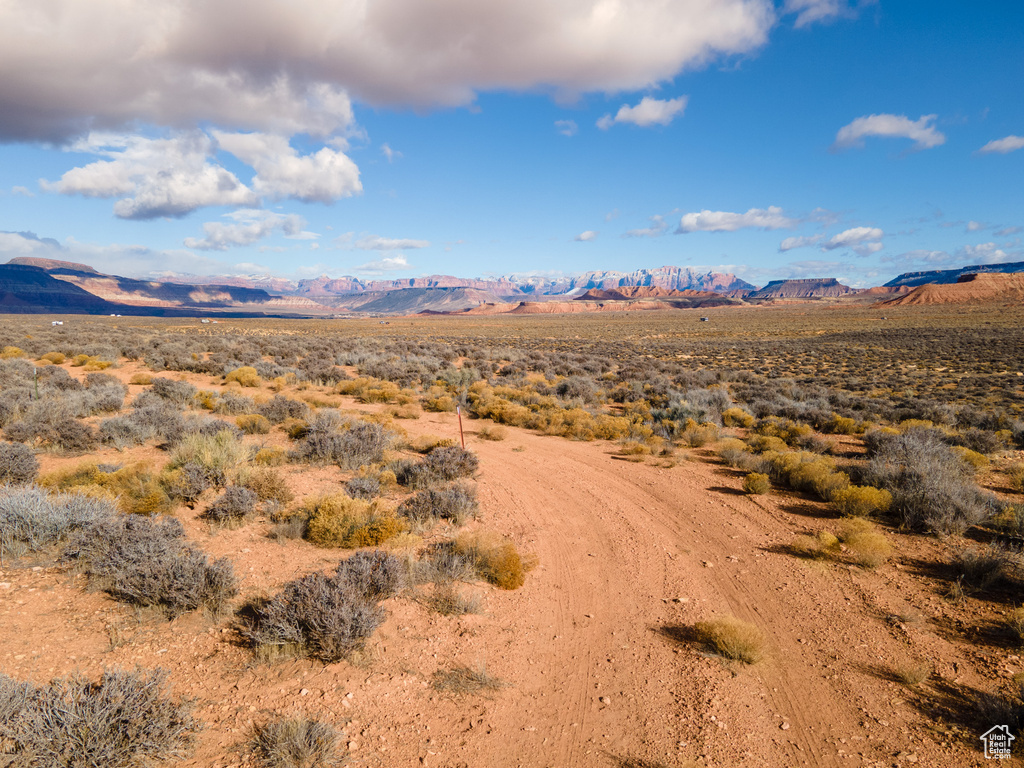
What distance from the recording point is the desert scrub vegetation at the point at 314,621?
472 cm

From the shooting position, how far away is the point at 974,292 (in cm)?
11981

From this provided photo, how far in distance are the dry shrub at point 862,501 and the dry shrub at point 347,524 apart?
7.87 m

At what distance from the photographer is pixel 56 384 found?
615 inches

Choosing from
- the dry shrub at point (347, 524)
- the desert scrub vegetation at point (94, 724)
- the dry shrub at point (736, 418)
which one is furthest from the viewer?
the dry shrub at point (736, 418)

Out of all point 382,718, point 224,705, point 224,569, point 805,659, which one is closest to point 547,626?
point 382,718

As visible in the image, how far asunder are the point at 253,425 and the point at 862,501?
14.0 meters

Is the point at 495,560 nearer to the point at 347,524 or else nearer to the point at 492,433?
the point at 347,524

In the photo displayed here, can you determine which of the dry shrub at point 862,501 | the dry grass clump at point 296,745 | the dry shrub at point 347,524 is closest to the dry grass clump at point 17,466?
the dry shrub at point 347,524

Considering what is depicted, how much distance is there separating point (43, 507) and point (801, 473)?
42.0ft

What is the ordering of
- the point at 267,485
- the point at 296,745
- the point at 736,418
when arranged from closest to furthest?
the point at 296,745, the point at 267,485, the point at 736,418

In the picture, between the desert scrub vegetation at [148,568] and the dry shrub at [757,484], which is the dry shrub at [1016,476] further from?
the desert scrub vegetation at [148,568]

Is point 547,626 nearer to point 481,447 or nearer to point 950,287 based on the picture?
point 481,447

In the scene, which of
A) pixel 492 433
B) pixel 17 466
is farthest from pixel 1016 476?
pixel 17 466

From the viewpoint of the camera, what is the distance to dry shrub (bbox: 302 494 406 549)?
6.98 meters
